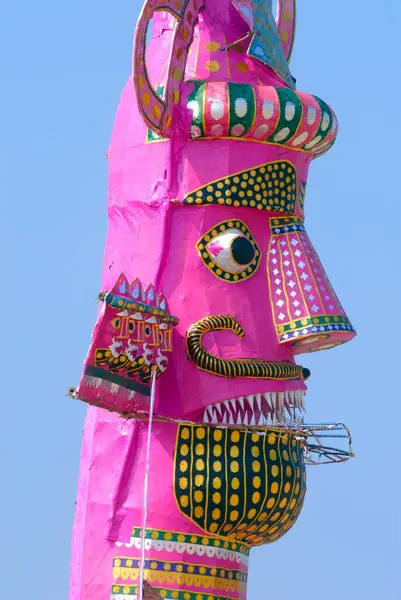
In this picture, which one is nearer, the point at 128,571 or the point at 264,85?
the point at 128,571

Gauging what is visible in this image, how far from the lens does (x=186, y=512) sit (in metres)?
17.6

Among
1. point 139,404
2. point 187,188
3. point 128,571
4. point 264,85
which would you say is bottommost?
point 128,571

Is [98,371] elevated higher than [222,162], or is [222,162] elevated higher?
[222,162]

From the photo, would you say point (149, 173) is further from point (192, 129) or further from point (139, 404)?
point (139, 404)

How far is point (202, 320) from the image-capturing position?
1794 cm

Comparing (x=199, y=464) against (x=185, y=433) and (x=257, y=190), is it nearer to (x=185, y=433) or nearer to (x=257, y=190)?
(x=185, y=433)

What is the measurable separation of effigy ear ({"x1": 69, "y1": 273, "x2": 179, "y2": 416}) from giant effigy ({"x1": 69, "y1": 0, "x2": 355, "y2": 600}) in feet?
0.06

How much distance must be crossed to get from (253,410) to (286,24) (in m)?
4.77

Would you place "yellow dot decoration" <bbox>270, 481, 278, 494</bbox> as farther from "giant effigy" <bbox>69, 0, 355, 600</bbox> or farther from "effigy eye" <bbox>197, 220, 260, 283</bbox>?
"effigy eye" <bbox>197, 220, 260, 283</bbox>

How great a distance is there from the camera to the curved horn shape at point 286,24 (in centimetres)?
2028

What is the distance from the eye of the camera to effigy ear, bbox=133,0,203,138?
59.1 ft

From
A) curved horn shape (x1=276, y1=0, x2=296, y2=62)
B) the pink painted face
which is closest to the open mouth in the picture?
the pink painted face

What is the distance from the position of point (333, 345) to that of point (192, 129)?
8.65ft

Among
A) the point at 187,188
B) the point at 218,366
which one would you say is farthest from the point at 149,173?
the point at 218,366
